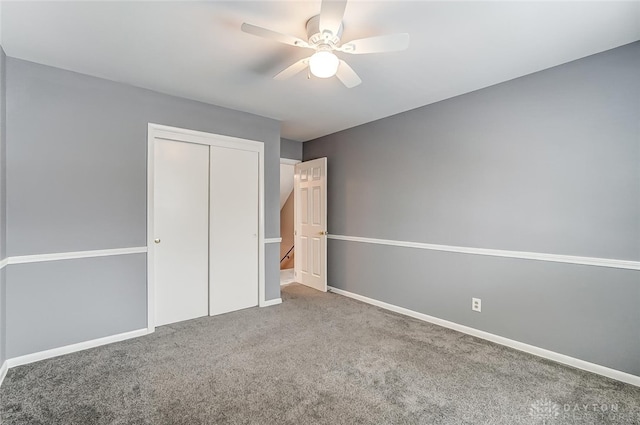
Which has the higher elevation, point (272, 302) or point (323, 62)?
point (323, 62)

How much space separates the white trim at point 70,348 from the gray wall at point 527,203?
9.14ft

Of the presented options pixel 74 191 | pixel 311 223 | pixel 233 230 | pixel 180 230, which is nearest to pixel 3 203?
pixel 74 191

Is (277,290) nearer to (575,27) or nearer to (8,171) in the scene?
(8,171)

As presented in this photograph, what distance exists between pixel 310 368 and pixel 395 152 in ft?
8.62

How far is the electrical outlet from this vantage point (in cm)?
294

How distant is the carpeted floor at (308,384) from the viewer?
1795mm

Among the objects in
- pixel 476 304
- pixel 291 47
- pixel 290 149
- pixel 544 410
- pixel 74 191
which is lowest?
pixel 544 410

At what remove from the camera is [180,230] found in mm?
3256

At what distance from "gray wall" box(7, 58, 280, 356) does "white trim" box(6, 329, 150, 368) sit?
4cm

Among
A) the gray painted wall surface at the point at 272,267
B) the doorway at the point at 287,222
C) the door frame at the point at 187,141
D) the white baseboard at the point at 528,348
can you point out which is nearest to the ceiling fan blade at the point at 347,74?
→ the door frame at the point at 187,141

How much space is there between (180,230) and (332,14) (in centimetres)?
263

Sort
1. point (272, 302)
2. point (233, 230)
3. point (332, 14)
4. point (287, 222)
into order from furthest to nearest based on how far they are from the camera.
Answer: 1. point (287, 222)
2. point (272, 302)
3. point (233, 230)
4. point (332, 14)

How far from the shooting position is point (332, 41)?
73.5 inches

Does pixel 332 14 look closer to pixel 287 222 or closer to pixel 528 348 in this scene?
pixel 528 348
